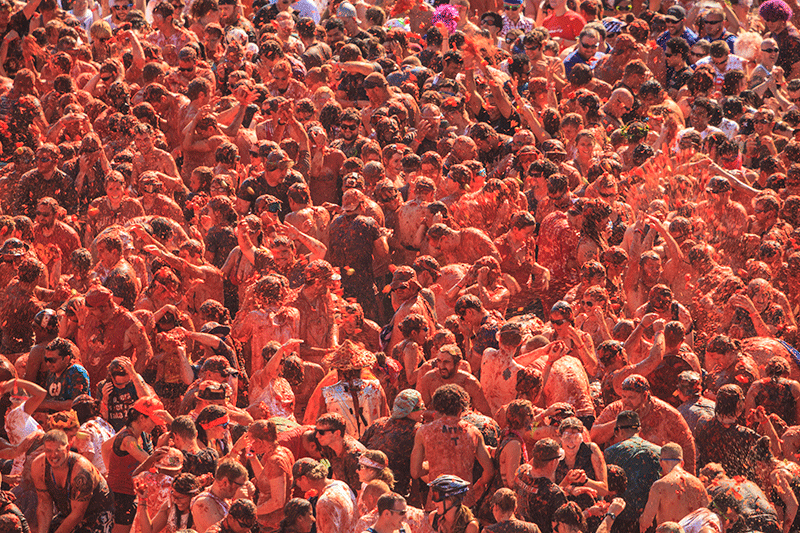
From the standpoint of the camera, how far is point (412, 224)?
39.7ft

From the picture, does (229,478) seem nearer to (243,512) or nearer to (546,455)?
(243,512)

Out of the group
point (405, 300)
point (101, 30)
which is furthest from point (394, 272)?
point (101, 30)

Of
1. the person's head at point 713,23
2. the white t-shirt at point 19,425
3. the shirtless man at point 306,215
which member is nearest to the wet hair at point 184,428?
the white t-shirt at point 19,425

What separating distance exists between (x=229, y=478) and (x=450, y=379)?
2361mm

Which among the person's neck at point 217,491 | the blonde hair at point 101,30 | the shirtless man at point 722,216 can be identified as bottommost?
the shirtless man at point 722,216

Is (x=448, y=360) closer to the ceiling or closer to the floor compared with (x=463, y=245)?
closer to the ceiling

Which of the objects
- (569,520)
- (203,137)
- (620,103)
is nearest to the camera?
(569,520)

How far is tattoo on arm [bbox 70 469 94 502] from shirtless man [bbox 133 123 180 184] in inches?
196

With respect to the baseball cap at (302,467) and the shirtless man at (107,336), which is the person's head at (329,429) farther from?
the shirtless man at (107,336)

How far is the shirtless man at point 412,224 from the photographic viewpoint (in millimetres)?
12031

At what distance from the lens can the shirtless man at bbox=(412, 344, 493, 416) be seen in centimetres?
953

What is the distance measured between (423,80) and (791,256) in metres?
5.60

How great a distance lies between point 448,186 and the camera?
500 inches

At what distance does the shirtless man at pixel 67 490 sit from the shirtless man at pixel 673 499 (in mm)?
4044
